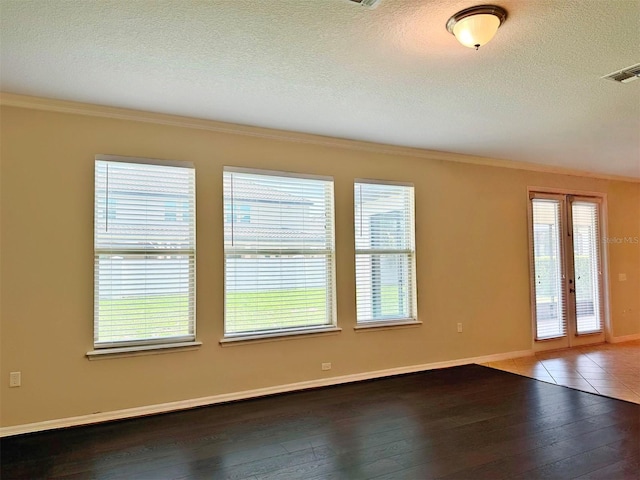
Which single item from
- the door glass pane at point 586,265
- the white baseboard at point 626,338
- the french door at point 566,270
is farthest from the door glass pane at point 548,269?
the white baseboard at point 626,338

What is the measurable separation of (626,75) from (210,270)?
3.55 metres

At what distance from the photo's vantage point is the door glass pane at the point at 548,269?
589 cm

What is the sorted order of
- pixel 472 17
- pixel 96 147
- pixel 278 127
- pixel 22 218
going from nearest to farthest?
pixel 472 17 → pixel 22 218 → pixel 96 147 → pixel 278 127

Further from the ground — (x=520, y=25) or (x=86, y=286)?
(x=520, y=25)

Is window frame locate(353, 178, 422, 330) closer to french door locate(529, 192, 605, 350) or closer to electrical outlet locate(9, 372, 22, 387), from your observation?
french door locate(529, 192, 605, 350)

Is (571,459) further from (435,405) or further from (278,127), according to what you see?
(278,127)

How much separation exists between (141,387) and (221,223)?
60.8 inches

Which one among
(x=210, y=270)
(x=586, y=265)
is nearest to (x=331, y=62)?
(x=210, y=270)

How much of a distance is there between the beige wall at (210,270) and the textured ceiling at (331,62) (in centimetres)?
33

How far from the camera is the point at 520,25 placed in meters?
2.36

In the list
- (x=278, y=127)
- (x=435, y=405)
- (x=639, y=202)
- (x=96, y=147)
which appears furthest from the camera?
(x=639, y=202)

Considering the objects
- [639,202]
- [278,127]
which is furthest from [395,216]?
[639,202]

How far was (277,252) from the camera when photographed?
4.22m

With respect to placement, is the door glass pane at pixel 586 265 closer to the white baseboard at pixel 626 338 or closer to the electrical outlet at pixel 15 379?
the white baseboard at pixel 626 338
